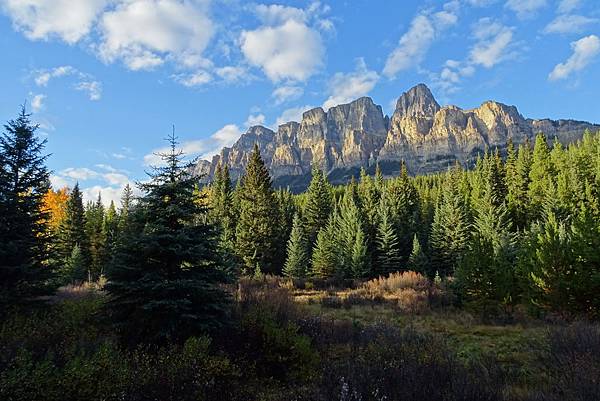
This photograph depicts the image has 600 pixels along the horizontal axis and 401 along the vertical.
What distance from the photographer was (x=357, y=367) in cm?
644

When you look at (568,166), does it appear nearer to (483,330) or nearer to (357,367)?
(483,330)

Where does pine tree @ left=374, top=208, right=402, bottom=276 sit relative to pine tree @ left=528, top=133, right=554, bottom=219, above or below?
below

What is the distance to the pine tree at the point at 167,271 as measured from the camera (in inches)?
339

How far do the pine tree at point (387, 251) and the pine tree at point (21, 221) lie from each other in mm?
28825

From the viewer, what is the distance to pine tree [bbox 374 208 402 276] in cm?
3600

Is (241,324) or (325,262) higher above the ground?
(325,262)

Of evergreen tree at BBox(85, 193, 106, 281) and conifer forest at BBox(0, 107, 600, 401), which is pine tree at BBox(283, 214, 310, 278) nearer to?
conifer forest at BBox(0, 107, 600, 401)

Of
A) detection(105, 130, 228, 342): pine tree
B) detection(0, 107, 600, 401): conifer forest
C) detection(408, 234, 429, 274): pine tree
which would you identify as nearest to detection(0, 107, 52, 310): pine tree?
detection(0, 107, 600, 401): conifer forest

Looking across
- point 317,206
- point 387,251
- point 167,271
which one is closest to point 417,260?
point 387,251

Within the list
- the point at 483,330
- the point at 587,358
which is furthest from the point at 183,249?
the point at 483,330

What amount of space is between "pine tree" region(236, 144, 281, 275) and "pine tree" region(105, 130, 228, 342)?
2470cm

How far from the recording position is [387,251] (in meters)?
36.7

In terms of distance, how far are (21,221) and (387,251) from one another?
1191 inches

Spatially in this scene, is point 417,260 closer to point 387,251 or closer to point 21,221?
point 387,251
